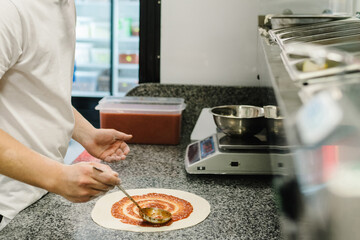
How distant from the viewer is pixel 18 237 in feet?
3.85

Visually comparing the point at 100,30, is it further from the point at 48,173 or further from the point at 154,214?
the point at 48,173

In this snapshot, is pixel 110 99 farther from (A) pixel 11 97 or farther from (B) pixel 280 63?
(B) pixel 280 63

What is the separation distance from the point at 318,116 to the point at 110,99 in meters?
1.97

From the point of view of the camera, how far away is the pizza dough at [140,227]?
1.25 metres

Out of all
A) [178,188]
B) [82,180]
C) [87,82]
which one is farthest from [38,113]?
[87,82]

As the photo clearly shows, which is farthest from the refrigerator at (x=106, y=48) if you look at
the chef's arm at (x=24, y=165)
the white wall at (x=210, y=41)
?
the chef's arm at (x=24, y=165)

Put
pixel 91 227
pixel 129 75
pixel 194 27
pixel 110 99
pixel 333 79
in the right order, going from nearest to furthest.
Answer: pixel 333 79
pixel 91 227
pixel 110 99
pixel 194 27
pixel 129 75

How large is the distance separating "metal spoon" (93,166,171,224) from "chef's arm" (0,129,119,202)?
0.57 ft

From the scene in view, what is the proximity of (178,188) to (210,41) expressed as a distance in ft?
4.01

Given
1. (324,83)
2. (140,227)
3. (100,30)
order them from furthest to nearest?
(100,30) < (140,227) < (324,83)

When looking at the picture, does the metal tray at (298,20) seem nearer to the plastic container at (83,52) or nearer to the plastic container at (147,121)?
the plastic container at (147,121)

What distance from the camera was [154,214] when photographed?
1305 millimetres

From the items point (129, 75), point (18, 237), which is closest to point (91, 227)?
point (18, 237)

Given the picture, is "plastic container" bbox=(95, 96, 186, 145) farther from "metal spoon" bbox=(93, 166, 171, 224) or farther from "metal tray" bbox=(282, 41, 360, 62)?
"metal tray" bbox=(282, 41, 360, 62)
